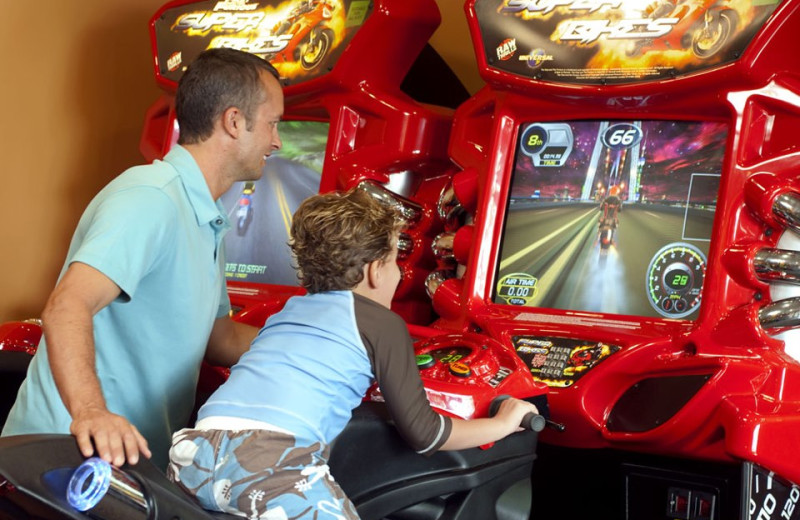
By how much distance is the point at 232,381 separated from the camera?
161cm

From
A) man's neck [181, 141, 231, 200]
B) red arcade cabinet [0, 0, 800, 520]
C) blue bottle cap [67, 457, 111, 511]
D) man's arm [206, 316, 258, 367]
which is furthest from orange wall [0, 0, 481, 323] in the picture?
blue bottle cap [67, 457, 111, 511]

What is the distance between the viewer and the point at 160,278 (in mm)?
1752

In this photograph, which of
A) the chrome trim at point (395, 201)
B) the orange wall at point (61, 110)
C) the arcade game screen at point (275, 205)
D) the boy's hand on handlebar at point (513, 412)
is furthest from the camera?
the orange wall at point (61, 110)

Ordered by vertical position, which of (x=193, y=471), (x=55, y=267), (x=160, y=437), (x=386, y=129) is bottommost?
(x=55, y=267)

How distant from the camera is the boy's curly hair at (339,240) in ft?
5.53

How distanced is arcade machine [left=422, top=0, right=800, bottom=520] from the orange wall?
1.52 m

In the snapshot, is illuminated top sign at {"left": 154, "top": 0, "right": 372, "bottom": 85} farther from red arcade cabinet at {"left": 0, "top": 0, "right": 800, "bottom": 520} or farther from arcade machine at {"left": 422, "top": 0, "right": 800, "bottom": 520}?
arcade machine at {"left": 422, "top": 0, "right": 800, "bottom": 520}

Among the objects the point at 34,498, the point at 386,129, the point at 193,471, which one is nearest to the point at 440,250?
the point at 386,129

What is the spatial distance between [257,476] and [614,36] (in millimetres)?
1367

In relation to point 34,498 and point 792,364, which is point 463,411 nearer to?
point 792,364

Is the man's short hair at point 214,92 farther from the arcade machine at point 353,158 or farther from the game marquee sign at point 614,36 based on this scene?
the game marquee sign at point 614,36

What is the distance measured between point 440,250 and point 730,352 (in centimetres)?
90

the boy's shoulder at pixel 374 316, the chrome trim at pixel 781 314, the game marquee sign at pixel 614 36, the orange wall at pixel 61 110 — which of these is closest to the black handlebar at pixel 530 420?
the boy's shoulder at pixel 374 316

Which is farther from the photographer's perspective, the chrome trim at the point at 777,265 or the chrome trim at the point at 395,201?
the chrome trim at the point at 395,201
